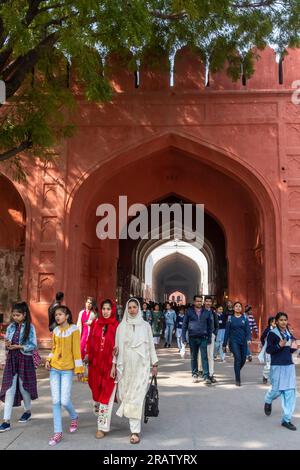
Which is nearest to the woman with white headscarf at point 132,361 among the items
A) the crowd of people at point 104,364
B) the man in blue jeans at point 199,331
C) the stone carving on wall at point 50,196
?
the crowd of people at point 104,364

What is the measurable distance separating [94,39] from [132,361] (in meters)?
4.44

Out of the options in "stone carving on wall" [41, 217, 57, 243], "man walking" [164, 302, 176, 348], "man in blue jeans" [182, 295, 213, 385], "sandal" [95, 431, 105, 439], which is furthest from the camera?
"man walking" [164, 302, 176, 348]

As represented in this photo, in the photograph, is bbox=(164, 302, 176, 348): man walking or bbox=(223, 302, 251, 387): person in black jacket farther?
bbox=(164, 302, 176, 348): man walking

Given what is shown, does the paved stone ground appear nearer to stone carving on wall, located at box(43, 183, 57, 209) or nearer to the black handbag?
the black handbag

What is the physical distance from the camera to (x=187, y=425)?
4.39m

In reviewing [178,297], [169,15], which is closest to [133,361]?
[169,15]

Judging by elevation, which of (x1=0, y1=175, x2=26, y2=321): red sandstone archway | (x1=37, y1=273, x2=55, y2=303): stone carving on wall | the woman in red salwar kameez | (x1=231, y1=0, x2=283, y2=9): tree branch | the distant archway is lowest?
the distant archway

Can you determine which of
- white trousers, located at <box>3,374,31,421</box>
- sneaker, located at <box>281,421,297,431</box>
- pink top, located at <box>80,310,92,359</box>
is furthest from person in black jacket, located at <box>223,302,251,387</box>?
white trousers, located at <box>3,374,31,421</box>

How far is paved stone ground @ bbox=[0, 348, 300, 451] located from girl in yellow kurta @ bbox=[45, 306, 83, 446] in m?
0.25

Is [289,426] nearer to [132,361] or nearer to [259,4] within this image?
[132,361]

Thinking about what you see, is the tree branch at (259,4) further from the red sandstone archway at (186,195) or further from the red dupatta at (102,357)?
the red dupatta at (102,357)

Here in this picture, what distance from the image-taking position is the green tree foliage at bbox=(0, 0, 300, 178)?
5785 mm

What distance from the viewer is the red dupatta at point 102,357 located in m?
4.07
